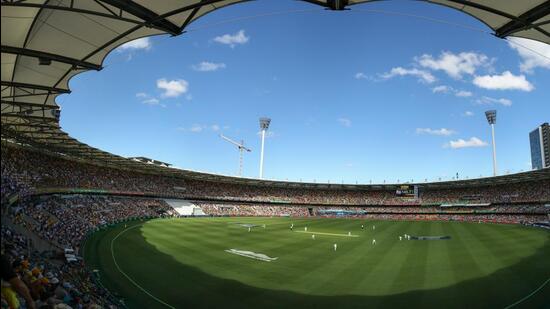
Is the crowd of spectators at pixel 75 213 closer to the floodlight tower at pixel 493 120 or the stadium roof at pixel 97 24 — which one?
the stadium roof at pixel 97 24

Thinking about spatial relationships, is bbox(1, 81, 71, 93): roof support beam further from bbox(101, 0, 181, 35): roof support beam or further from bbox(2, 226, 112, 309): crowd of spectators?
bbox(101, 0, 181, 35): roof support beam

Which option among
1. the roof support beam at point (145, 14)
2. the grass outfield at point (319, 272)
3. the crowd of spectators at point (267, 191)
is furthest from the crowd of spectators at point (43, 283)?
the crowd of spectators at point (267, 191)

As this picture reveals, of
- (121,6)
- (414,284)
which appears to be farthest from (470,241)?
(121,6)

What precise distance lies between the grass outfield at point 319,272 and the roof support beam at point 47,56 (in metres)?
12.6

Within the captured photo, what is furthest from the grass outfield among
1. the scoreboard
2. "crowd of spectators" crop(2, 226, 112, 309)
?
the scoreboard

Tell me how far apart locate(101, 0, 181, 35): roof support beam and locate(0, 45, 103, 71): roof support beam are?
Answer: 489 centimetres

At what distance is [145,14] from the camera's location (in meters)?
11.4

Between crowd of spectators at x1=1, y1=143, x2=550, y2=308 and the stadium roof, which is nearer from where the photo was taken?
the stadium roof

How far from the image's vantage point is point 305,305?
19250mm

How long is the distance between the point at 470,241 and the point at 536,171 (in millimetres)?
34235

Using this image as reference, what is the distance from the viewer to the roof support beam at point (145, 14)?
10627 mm

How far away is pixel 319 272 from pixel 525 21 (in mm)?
20398

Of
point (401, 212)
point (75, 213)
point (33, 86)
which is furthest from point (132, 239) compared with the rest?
point (401, 212)

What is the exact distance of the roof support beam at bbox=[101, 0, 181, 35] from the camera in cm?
1063
